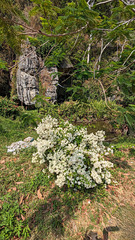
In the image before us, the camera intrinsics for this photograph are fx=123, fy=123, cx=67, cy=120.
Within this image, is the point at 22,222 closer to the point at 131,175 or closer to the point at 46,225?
the point at 46,225

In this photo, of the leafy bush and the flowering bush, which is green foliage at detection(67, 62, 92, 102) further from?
the leafy bush

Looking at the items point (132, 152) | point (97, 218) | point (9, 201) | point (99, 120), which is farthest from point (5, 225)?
point (99, 120)

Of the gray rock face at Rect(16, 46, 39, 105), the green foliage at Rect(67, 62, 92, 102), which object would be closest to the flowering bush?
the green foliage at Rect(67, 62, 92, 102)

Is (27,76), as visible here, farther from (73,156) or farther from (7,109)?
(73,156)

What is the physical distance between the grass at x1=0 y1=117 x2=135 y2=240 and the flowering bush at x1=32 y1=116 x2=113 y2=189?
287mm

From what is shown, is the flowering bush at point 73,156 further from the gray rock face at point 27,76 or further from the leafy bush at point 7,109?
the gray rock face at point 27,76

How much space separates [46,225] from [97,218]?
0.74 meters

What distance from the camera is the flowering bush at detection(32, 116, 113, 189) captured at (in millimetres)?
1914

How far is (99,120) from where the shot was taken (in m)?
6.93

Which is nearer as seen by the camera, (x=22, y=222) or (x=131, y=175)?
(x=22, y=222)

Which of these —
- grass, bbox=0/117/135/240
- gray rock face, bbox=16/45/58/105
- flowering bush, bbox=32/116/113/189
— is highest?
gray rock face, bbox=16/45/58/105

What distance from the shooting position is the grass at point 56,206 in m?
1.67

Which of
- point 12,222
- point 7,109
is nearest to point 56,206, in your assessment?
point 12,222

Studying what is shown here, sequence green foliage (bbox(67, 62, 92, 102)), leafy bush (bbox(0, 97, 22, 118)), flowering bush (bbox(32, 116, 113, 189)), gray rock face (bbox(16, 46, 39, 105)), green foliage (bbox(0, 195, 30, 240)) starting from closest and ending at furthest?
green foliage (bbox(0, 195, 30, 240)) → flowering bush (bbox(32, 116, 113, 189)) → green foliage (bbox(67, 62, 92, 102)) → leafy bush (bbox(0, 97, 22, 118)) → gray rock face (bbox(16, 46, 39, 105))
